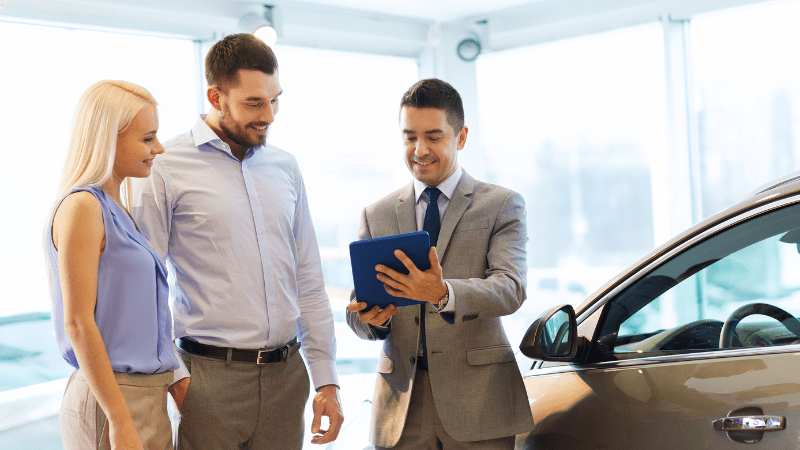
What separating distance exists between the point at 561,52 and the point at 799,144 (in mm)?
1921

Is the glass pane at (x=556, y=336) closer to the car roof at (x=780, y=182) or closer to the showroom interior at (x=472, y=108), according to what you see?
the car roof at (x=780, y=182)

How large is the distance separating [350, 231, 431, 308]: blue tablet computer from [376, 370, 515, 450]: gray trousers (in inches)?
11.6

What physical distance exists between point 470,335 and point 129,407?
0.79m

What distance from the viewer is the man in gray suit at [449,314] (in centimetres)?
166

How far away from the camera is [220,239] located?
68.1 inches

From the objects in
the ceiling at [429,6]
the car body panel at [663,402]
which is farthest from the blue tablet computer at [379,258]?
the ceiling at [429,6]

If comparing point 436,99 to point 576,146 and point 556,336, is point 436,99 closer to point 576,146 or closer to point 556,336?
point 556,336

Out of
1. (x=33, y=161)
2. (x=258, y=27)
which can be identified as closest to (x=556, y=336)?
(x=258, y=27)

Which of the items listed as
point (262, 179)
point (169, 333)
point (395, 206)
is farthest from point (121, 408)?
point (395, 206)

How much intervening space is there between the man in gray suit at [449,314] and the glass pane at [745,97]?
13.2 feet

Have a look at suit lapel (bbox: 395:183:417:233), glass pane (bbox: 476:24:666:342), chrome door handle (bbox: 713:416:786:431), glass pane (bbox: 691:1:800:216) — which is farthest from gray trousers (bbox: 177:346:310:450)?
glass pane (bbox: 691:1:800:216)

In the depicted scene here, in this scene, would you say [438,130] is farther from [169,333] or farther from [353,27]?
[353,27]

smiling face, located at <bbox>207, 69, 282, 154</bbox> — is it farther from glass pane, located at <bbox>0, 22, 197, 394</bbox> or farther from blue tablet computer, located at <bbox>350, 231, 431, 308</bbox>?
glass pane, located at <bbox>0, 22, 197, 394</bbox>

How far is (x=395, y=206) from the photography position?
187 centimetres
